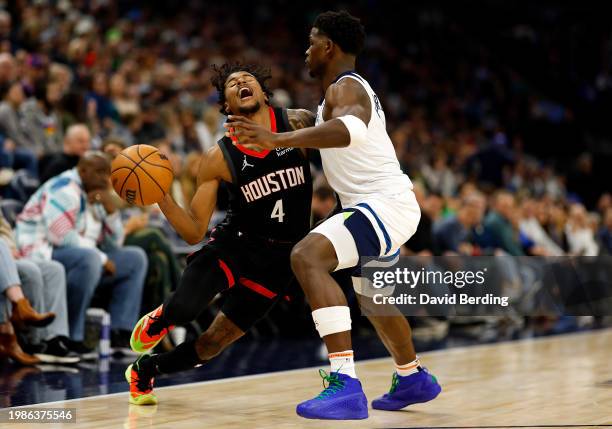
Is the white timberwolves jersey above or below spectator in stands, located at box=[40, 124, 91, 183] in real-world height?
below

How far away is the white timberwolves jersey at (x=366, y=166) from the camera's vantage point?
448cm

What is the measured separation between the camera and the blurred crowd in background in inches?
328

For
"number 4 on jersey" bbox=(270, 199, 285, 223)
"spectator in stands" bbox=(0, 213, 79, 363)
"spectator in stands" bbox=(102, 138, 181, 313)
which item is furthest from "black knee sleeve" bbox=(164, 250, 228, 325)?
"spectator in stands" bbox=(102, 138, 181, 313)

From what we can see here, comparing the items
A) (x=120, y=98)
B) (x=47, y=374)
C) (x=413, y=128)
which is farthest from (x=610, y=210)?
(x=47, y=374)

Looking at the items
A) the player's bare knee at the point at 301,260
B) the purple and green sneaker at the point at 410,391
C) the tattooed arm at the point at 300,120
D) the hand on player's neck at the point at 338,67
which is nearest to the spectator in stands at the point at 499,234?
the tattooed arm at the point at 300,120

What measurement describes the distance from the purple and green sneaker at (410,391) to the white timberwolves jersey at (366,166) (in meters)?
0.91

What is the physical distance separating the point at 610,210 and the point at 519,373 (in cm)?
941

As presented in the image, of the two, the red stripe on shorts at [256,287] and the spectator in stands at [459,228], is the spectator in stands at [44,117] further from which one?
the red stripe on shorts at [256,287]

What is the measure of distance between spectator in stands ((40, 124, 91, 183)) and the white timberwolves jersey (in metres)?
3.55

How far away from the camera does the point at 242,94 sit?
4859 millimetres

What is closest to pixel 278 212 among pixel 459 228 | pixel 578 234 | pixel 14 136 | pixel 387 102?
pixel 14 136

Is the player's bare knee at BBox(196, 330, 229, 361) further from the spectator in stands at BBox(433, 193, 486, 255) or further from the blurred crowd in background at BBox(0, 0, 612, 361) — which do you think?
the spectator in stands at BBox(433, 193, 486, 255)

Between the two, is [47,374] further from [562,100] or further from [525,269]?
[562,100]

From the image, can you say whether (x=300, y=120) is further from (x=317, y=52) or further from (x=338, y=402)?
(x=338, y=402)
